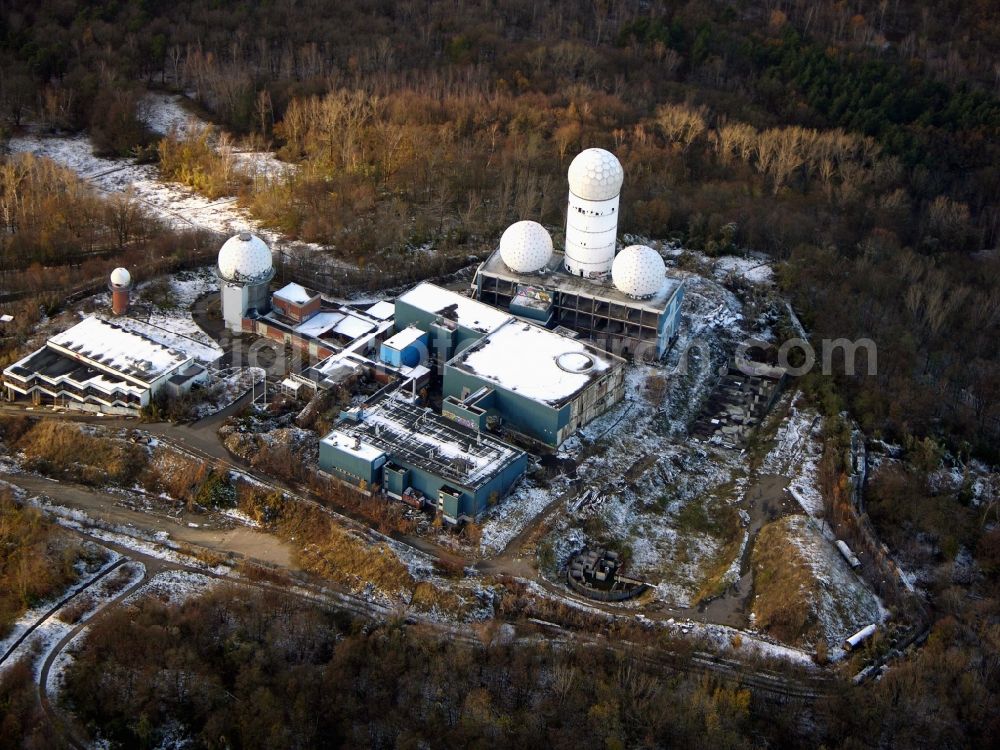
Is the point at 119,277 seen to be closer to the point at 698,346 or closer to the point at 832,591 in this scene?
the point at 698,346

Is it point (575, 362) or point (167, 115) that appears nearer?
point (575, 362)

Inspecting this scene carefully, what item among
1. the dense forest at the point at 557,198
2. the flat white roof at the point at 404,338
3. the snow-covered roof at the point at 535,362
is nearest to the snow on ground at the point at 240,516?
the dense forest at the point at 557,198

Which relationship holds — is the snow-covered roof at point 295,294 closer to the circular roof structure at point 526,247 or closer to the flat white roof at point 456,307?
the flat white roof at point 456,307

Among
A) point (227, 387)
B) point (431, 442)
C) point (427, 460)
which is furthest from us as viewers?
point (227, 387)

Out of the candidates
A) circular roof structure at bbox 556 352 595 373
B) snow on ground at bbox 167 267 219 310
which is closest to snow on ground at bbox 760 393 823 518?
circular roof structure at bbox 556 352 595 373

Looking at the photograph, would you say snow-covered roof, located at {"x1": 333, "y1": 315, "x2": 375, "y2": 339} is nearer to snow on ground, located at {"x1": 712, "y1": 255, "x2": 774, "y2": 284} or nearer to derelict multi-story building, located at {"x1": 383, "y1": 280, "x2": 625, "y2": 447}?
derelict multi-story building, located at {"x1": 383, "y1": 280, "x2": 625, "y2": 447}

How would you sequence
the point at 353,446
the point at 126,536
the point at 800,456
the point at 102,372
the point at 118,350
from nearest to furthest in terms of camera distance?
the point at 126,536
the point at 353,446
the point at 800,456
the point at 102,372
the point at 118,350

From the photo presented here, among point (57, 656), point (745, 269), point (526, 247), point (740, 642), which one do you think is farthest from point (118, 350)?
point (745, 269)
